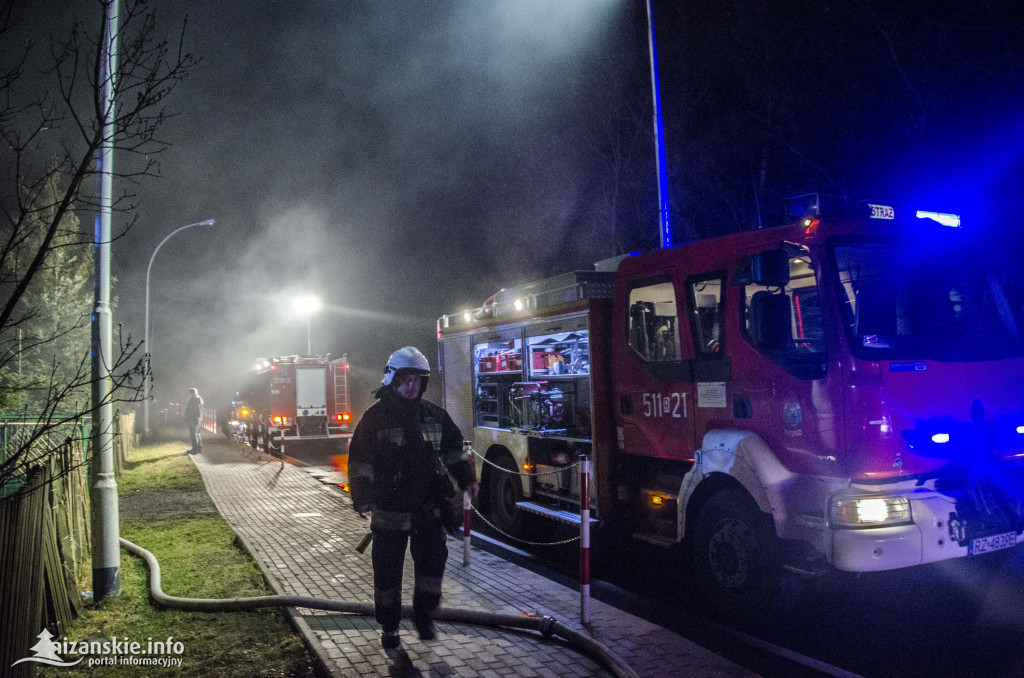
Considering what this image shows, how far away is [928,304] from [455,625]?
13.5ft

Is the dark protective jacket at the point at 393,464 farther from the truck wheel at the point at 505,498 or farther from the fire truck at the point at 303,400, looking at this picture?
the fire truck at the point at 303,400

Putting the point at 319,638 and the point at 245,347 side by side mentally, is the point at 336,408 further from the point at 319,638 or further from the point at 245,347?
the point at 245,347

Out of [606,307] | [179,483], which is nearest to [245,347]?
[179,483]

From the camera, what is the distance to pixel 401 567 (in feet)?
16.2

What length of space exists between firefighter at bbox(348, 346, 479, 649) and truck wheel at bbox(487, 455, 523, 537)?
389 cm

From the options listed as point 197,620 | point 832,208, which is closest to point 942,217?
point 832,208

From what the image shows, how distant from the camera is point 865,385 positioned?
4969 mm

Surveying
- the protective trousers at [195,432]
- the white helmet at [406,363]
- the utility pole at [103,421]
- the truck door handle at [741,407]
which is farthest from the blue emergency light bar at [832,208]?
the protective trousers at [195,432]

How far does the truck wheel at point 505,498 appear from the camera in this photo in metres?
8.96

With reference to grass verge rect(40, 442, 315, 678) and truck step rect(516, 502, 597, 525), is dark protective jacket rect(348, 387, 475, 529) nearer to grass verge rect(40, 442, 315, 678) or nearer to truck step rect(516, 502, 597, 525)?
grass verge rect(40, 442, 315, 678)

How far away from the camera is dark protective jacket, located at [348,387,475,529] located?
4.83 metres

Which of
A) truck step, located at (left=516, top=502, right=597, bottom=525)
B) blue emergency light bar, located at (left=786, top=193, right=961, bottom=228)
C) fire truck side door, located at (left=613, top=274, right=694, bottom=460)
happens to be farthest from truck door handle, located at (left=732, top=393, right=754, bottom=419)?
truck step, located at (left=516, top=502, right=597, bottom=525)

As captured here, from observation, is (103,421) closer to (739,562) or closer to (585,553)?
(585,553)

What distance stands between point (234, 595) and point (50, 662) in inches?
63.1
